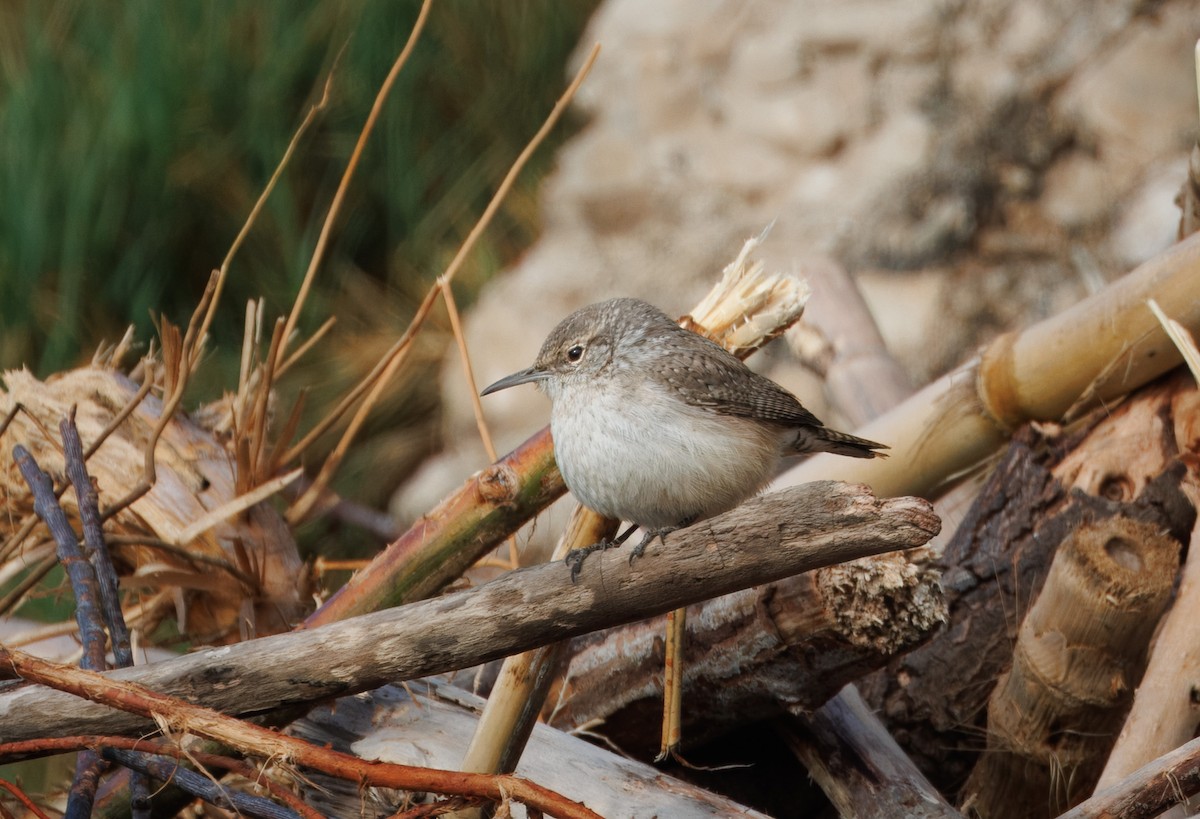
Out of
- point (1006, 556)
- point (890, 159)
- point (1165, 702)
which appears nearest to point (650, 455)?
point (1165, 702)

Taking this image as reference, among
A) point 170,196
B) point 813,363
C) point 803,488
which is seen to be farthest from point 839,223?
point 803,488

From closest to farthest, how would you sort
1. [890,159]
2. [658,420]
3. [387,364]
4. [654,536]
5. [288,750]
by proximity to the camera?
[288,750] → [654,536] → [658,420] → [387,364] → [890,159]

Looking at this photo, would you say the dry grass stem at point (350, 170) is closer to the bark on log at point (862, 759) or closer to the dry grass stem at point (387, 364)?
the dry grass stem at point (387, 364)

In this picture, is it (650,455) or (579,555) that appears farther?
(650,455)

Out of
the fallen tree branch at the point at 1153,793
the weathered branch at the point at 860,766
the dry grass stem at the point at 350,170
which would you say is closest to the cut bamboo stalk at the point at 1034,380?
the weathered branch at the point at 860,766

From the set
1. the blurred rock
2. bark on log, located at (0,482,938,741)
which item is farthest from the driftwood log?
the blurred rock

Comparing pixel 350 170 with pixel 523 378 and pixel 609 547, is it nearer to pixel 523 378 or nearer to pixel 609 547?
pixel 523 378

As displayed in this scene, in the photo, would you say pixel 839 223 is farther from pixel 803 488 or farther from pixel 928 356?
pixel 803 488
